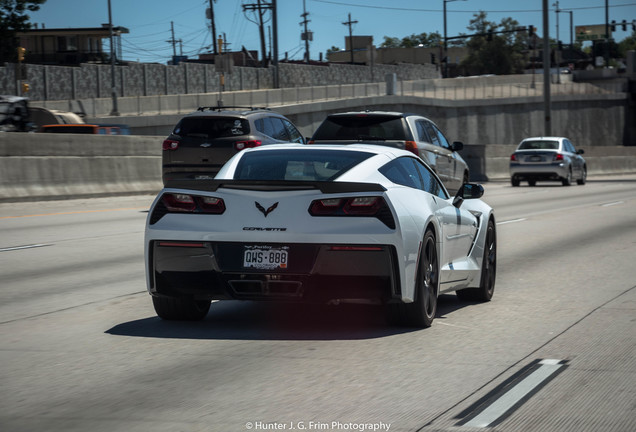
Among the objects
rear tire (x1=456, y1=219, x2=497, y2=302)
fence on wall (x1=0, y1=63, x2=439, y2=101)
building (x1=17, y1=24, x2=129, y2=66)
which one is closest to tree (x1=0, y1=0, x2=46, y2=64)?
fence on wall (x1=0, y1=63, x2=439, y2=101)

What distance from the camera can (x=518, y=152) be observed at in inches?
1513

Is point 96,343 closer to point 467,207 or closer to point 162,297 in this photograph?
point 162,297

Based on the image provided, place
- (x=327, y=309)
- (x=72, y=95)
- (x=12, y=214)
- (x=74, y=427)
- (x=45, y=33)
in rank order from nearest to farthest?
(x=74, y=427), (x=327, y=309), (x=12, y=214), (x=72, y=95), (x=45, y=33)

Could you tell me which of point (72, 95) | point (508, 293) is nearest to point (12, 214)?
point (508, 293)

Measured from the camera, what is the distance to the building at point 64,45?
105 m

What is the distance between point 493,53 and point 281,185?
147 meters

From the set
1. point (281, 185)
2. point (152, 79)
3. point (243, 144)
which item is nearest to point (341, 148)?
point (281, 185)

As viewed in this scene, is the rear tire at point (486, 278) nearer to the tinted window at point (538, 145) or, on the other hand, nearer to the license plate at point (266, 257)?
the license plate at point (266, 257)

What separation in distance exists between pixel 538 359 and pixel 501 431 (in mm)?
1957

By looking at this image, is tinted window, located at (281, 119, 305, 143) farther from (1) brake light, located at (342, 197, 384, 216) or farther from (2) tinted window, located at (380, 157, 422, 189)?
(1) brake light, located at (342, 197, 384, 216)

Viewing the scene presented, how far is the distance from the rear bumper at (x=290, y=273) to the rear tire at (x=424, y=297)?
41 cm

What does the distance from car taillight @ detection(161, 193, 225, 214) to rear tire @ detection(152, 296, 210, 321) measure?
72 cm

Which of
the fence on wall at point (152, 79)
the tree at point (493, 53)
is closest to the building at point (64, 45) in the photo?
the fence on wall at point (152, 79)

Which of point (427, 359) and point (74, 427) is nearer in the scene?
point (74, 427)
